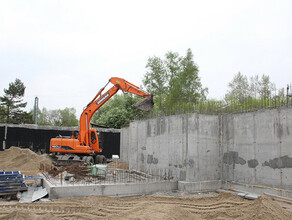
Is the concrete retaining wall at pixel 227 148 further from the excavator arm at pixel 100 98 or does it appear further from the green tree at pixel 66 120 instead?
the green tree at pixel 66 120

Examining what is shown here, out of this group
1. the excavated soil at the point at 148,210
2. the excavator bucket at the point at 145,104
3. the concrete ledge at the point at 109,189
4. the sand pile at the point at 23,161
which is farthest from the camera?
the sand pile at the point at 23,161

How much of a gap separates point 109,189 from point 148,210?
2.59 meters

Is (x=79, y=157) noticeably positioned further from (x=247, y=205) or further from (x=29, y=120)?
(x=29, y=120)

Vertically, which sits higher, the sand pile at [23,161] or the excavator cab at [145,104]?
the excavator cab at [145,104]

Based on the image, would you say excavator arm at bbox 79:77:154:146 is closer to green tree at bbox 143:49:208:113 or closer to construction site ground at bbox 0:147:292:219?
construction site ground at bbox 0:147:292:219

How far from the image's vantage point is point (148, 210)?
237 inches

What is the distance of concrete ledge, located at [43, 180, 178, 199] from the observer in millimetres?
7664

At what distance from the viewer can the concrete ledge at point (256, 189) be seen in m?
7.31

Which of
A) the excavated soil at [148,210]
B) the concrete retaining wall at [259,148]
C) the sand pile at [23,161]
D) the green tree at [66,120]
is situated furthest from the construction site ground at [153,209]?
the green tree at [66,120]

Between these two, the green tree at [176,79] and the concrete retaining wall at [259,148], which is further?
the green tree at [176,79]

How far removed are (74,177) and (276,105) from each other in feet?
25.0

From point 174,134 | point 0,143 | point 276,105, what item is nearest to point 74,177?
point 174,134

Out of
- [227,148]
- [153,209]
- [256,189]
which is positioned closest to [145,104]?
[227,148]

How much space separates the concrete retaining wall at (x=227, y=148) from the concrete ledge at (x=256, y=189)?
0.44ft
